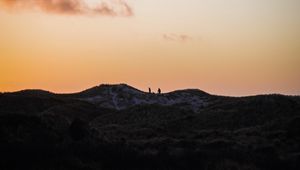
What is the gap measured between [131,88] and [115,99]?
678cm

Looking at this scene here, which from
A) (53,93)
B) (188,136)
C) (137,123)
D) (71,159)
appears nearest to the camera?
(71,159)

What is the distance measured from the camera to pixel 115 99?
104938 millimetres

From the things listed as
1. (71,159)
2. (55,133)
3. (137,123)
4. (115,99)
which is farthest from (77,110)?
(71,159)

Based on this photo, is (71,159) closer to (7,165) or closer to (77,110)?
(7,165)

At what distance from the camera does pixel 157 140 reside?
5106 cm

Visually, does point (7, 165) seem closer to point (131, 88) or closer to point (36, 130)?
point (36, 130)

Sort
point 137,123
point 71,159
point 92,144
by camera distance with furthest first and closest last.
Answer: point 137,123 < point 92,144 < point 71,159

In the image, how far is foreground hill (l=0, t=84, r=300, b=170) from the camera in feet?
114

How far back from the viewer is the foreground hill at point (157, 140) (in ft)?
114

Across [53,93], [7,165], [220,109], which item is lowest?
[7,165]

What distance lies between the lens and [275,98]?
84.1m

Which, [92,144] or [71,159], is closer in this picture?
[71,159]

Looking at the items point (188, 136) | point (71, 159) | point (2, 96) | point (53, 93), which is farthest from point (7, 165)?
point (53, 93)

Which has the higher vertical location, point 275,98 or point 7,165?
point 275,98
